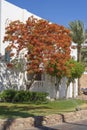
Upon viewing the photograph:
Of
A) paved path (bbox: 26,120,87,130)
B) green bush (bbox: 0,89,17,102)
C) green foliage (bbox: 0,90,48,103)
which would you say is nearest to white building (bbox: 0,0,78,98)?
green bush (bbox: 0,89,17,102)

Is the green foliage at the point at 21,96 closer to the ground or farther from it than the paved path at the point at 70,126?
farther from it

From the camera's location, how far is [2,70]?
103 feet

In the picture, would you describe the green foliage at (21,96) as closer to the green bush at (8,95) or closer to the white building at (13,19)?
the green bush at (8,95)

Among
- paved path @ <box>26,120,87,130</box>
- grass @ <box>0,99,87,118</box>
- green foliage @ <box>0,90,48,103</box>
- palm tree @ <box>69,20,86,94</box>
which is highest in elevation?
palm tree @ <box>69,20,86,94</box>

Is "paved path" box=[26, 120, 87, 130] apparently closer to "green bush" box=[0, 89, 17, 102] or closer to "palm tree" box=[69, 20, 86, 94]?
"green bush" box=[0, 89, 17, 102]

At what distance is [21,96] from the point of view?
30.8 metres

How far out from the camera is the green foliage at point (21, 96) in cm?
3050

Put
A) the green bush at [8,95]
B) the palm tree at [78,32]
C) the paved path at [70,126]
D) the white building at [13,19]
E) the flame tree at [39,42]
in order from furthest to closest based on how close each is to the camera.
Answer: the palm tree at [78,32], the white building at [13,19], the green bush at [8,95], the flame tree at [39,42], the paved path at [70,126]

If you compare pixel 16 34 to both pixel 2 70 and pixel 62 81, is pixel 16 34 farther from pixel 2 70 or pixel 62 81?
→ pixel 62 81

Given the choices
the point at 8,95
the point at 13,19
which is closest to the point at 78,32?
the point at 13,19

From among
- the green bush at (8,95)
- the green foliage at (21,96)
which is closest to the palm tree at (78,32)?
the green foliage at (21,96)

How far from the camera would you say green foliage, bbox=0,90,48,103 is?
30.5 metres

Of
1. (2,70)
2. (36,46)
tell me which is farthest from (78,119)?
(2,70)

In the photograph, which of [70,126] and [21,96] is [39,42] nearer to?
[21,96]
